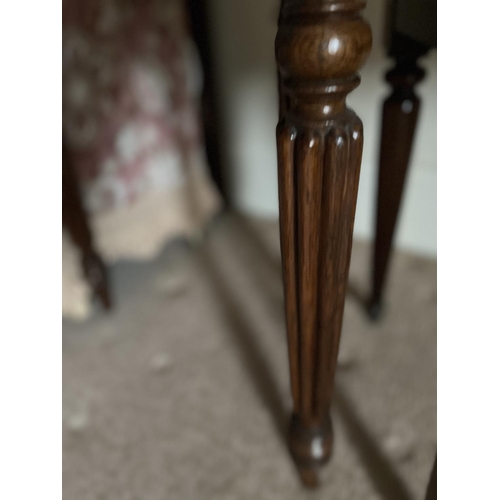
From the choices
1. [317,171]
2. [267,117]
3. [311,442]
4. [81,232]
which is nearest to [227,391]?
[311,442]

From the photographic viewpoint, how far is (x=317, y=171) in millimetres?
358

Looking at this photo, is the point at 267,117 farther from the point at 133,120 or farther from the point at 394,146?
the point at 394,146

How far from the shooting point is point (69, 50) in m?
0.79

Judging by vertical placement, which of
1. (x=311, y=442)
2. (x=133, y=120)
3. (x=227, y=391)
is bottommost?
(x=227, y=391)

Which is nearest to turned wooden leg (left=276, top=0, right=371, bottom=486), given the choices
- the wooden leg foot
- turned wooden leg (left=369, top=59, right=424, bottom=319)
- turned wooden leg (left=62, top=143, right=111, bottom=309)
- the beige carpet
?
the wooden leg foot

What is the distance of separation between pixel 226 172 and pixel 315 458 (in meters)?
0.85

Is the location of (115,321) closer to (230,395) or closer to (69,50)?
(230,395)

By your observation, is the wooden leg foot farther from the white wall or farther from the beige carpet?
the white wall

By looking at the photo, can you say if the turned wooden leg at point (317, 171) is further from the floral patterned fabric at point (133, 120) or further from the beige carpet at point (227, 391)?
the floral patterned fabric at point (133, 120)

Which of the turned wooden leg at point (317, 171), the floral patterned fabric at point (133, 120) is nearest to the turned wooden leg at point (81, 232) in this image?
the floral patterned fabric at point (133, 120)

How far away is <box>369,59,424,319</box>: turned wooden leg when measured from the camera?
2.09 feet

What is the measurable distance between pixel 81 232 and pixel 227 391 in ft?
1.20

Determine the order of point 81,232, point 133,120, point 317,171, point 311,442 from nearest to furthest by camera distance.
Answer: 1. point 317,171
2. point 311,442
3. point 81,232
4. point 133,120
